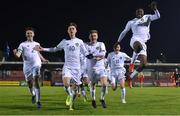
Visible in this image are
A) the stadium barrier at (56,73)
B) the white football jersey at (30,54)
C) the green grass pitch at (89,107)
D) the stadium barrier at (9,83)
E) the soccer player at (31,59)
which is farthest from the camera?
the stadium barrier at (56,73)

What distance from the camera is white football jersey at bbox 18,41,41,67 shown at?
14.7 m

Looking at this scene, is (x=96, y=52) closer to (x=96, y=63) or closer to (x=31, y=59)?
(x=96, y=63)

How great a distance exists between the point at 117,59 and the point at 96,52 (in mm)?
4452

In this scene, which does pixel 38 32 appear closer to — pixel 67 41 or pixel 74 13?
pixel 74 13

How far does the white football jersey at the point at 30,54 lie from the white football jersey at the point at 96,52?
1.89 meters

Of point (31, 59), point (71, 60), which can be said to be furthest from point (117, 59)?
point (71, 60)

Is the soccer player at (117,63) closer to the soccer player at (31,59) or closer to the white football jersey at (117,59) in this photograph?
the white football jersey at (117,59)

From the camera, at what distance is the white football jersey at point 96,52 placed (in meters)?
13.8

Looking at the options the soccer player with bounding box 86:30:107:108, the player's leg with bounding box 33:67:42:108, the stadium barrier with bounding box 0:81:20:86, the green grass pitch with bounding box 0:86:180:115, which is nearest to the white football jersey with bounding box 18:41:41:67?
the player's leg with bounding box 33:67:42:108

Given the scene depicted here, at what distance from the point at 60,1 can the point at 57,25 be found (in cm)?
286

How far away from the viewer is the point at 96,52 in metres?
13.8

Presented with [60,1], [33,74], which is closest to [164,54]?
[60,1]

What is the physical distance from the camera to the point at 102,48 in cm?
1381

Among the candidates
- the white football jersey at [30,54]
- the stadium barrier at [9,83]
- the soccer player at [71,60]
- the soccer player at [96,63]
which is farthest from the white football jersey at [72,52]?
the stadium barrier at [9,83]
